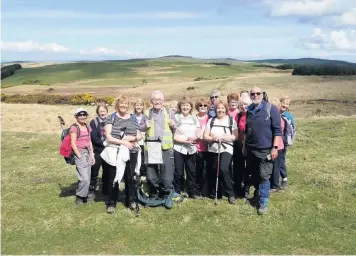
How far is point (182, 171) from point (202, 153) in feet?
2.07

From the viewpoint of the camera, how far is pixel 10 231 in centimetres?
877

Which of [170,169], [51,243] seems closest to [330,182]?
[170,169]

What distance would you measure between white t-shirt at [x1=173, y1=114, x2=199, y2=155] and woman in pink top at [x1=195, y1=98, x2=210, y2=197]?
8.3 inches

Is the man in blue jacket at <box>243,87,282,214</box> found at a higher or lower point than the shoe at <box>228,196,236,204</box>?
higher

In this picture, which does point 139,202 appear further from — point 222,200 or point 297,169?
point 297,169

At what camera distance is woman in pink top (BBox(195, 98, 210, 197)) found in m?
9.67

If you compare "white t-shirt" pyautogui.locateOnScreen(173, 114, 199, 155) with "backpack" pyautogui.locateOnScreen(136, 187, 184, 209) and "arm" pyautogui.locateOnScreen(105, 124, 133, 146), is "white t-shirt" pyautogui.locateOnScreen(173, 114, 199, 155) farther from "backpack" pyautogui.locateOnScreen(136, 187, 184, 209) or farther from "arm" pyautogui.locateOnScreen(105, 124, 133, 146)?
"arm" pyautogui.locateOnScreen(105, 124, 133, 146)

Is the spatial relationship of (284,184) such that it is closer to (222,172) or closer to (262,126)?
(222,172)

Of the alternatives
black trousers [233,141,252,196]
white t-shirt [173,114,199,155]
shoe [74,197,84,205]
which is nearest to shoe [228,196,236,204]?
black trousers [233,141,252,196]

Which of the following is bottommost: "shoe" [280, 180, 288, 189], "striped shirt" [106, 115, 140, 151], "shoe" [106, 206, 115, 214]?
"shoe" [106, 206, 115, 214]

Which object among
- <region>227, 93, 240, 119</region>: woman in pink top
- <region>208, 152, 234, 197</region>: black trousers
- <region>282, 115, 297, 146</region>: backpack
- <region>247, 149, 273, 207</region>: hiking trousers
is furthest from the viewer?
<region>282, 115, 297, 146</region>: backpack

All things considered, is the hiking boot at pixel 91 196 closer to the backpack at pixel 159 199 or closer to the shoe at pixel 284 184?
the backpack at pixel 159 199

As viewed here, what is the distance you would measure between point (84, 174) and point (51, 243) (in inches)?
82.1

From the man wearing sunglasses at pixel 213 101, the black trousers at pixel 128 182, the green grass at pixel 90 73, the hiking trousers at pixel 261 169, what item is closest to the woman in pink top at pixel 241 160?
the hiking trousers at pixel 261 169
